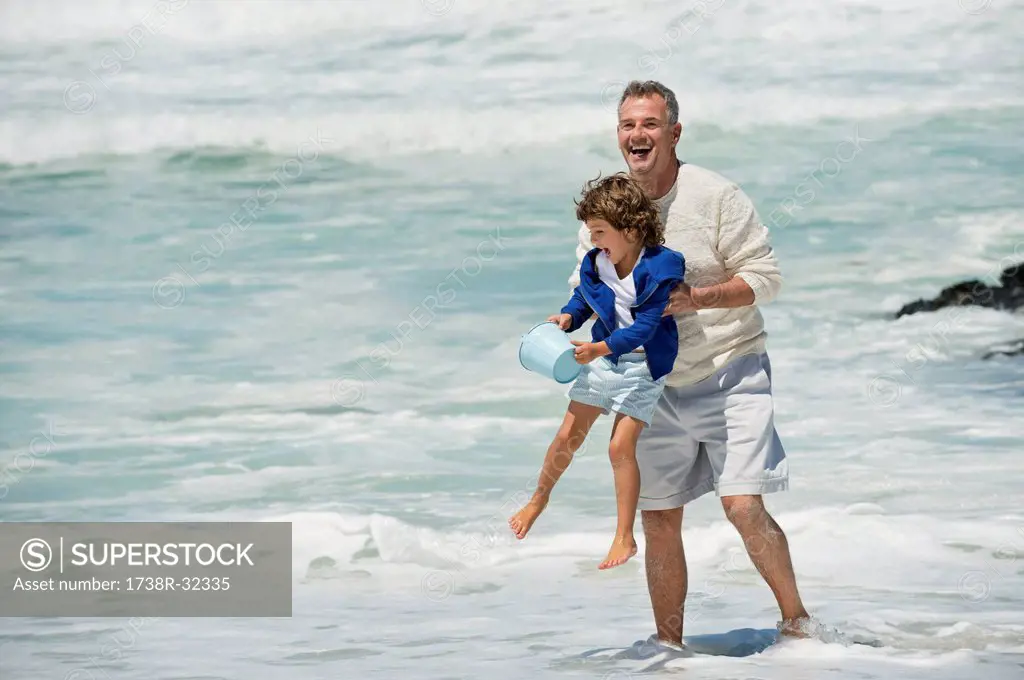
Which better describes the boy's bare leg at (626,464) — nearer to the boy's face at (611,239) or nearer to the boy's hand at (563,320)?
the boy's hand at (563,320)

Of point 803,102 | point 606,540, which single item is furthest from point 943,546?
point 803,102

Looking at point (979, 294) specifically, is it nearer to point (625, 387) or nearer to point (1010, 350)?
point (1010, 350)

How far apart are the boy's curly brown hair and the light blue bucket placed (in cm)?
31

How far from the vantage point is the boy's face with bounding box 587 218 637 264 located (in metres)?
3.67

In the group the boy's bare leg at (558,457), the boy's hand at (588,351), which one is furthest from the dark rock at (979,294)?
the boy's hand at (588,351)

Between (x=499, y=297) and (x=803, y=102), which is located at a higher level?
(x=803, y=102)

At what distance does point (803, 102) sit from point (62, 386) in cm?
667

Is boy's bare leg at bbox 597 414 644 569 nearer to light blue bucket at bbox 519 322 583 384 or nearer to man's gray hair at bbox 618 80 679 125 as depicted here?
light blue bucket at bbox 519 322 583 384

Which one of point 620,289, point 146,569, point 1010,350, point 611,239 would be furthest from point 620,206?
point 1010,350

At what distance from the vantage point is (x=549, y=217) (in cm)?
Answer: 1277

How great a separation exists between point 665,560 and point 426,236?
8759mm

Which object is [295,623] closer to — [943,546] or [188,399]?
[943,546]

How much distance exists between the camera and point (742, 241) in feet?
12.7

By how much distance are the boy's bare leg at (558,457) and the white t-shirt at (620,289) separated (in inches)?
10.3
